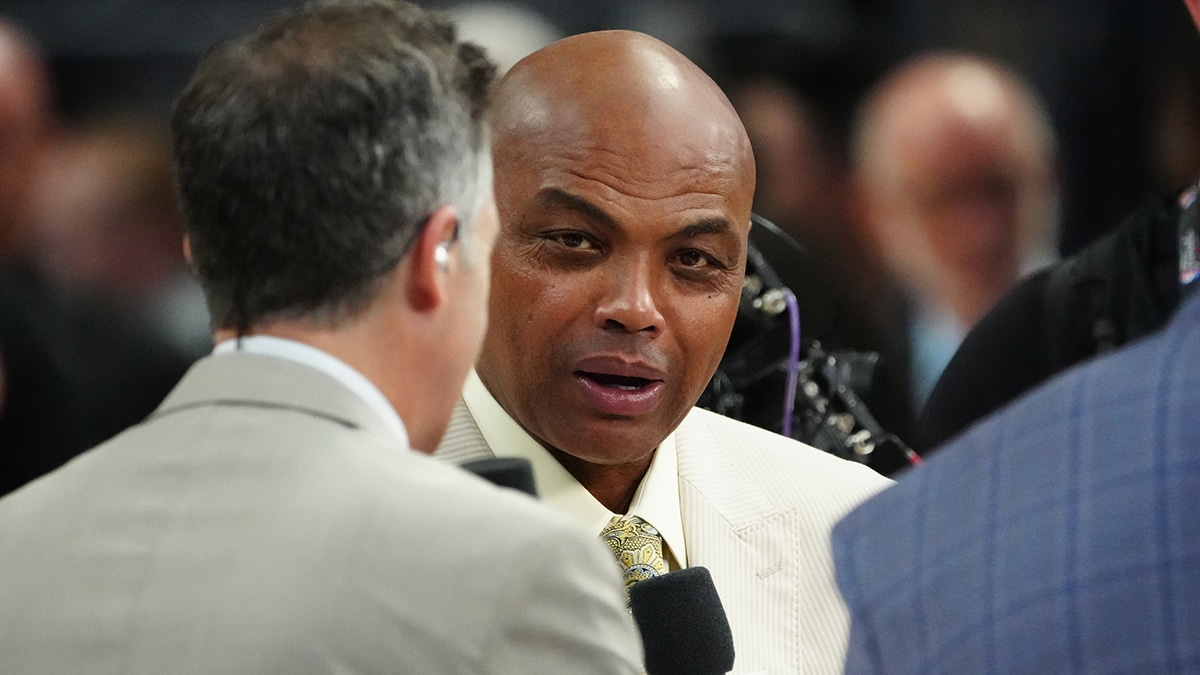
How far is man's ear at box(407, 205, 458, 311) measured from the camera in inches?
48.3

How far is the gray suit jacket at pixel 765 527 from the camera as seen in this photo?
5.94 feet

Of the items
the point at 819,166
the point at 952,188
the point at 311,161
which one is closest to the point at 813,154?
the point at 819,166

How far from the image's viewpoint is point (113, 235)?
282cm

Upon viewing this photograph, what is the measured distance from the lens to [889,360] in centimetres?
307

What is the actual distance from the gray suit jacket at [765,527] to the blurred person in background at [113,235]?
108cm

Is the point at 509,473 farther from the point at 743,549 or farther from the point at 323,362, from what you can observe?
the point at 743,549

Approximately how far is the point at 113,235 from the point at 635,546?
4.81 ft

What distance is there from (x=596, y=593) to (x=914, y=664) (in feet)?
0.86

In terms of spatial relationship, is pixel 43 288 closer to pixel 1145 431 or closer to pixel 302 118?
pixel 302 118

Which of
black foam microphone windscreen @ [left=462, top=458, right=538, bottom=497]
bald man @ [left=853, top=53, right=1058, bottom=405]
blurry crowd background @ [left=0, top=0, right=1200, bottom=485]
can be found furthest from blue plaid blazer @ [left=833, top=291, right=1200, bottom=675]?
bald man @ [left=853, top=53, right=1058, bottom=405]

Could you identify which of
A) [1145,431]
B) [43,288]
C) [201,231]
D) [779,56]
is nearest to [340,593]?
[201,231]

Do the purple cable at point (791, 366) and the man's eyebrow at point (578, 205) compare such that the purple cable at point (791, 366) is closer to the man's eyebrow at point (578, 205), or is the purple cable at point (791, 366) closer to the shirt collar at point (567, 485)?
the shirt collar at point (567, 485)

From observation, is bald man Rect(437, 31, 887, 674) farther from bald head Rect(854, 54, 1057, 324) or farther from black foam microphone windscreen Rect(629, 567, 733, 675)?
bald head Rect(854, 54, 1057, 324)

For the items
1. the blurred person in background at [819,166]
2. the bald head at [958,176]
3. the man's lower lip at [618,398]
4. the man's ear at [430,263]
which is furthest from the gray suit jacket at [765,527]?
the bald head at [958,176]
